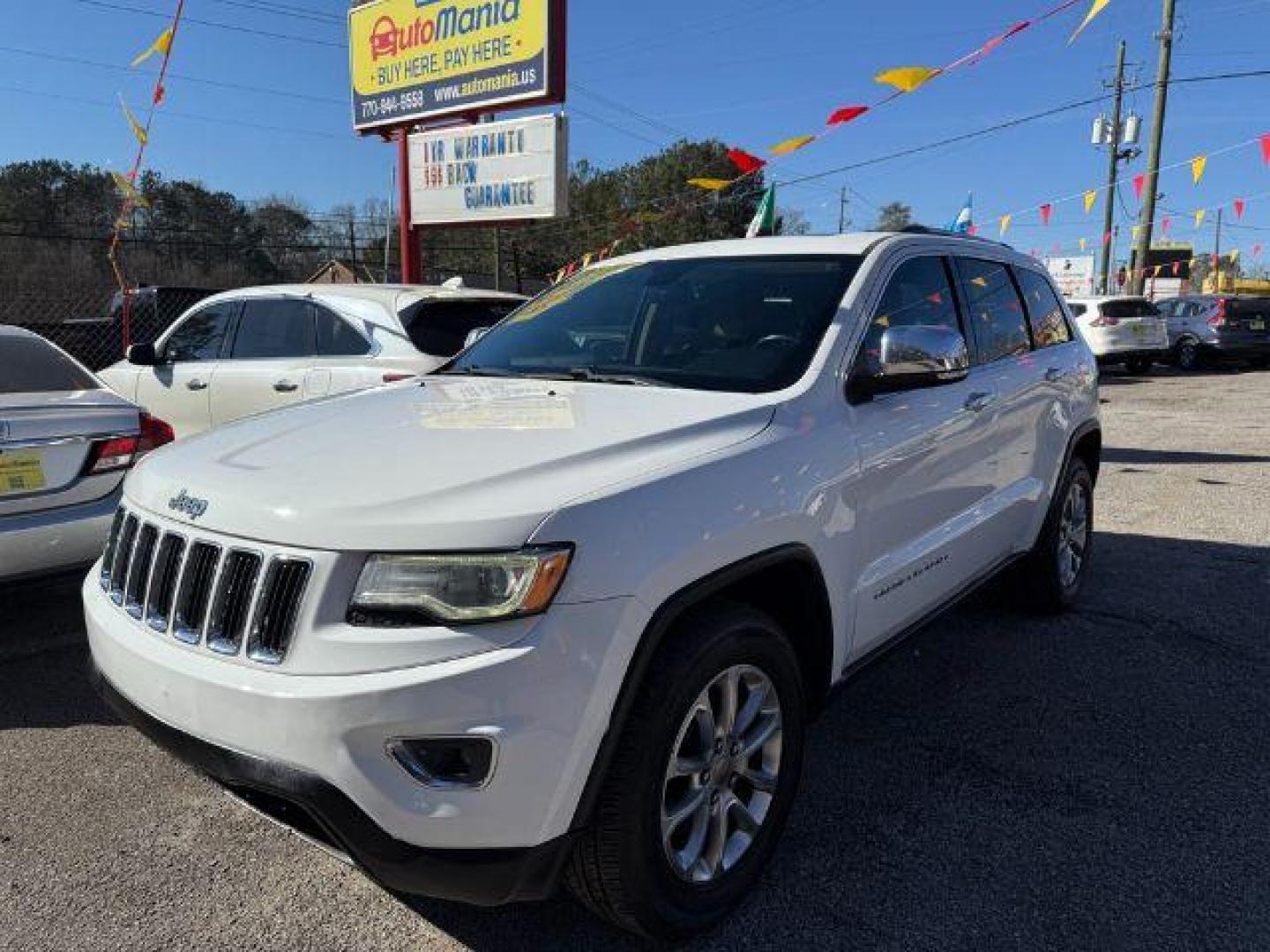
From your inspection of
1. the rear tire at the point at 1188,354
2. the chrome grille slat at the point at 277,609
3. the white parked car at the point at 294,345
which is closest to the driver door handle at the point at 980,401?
the chrome grille slat at the point at 277,609

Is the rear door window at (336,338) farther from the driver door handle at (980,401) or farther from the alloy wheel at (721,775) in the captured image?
the alloy wheel at (721,775)

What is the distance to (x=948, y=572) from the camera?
142 inches

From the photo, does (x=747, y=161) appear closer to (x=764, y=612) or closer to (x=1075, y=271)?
(x=764, y=612)

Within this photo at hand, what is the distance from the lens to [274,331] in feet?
22.4

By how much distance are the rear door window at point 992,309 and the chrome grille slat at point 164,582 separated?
302 cm

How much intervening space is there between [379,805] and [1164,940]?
6.42ft

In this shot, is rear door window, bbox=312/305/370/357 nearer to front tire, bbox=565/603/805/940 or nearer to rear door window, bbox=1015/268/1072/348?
rear door window, bbox=1015/268/1072/348

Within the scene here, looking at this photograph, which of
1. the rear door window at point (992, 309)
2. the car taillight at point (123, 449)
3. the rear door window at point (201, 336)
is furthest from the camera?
the rear door window at point (201, 336)

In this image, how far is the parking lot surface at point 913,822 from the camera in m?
2.49

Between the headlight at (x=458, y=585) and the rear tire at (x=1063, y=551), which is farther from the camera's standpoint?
the rear tire at (x=1063, y=551)

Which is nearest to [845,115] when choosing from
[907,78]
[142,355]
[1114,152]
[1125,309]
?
[907,78]

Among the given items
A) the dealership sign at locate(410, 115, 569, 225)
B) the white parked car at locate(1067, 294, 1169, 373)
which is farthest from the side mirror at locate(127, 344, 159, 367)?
the white parked car at locate(1067, 294, 1169, 373)

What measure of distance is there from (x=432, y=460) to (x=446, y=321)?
13.7ft

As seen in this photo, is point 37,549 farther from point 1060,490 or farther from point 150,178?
point 150,178
